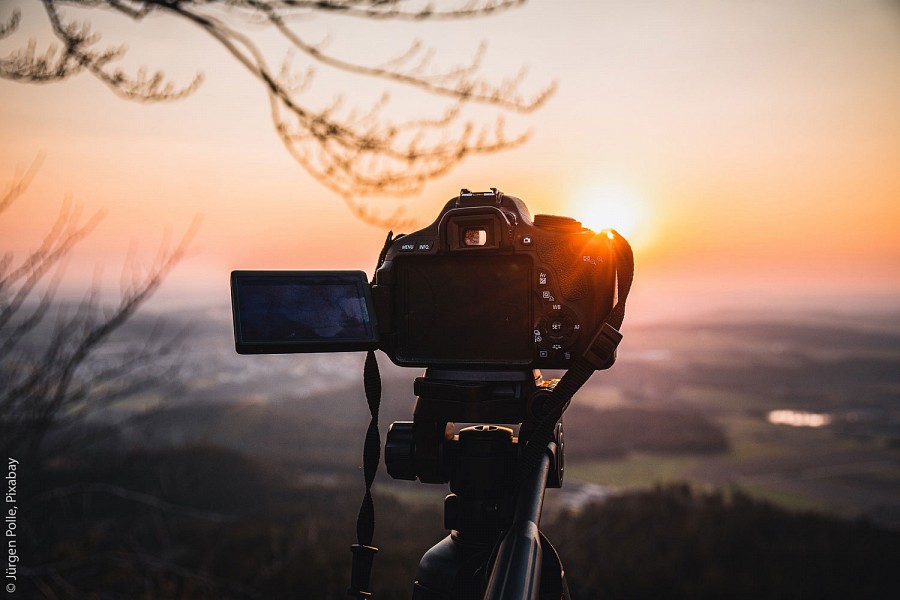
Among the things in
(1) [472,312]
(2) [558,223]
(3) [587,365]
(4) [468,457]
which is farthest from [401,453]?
(2) [558,223]

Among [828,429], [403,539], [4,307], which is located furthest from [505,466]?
[828,429]

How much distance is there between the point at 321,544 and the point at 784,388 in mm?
34699

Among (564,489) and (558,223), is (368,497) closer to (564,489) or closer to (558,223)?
(558,223)

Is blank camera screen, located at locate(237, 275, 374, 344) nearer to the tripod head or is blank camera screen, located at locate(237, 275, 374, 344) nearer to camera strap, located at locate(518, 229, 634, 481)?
the tripod head

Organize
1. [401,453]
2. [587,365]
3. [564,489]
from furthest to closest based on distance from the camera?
[564,489], [401,453], [587,365]

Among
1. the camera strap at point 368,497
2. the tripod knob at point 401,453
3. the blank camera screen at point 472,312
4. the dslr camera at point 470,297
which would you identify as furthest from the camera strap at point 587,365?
the camera strap at point 368,497


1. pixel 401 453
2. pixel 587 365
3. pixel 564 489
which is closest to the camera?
pixel 587 365

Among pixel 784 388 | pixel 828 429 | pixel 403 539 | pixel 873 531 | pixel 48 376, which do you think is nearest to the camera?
pixel 48 376

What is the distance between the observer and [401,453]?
147 cm

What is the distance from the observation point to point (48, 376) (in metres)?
3.02

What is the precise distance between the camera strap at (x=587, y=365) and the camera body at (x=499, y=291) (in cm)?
3

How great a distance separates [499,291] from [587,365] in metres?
0.29

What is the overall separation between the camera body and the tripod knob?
188mm

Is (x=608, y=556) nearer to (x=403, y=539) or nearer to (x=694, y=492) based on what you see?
(x=694, y=492)
